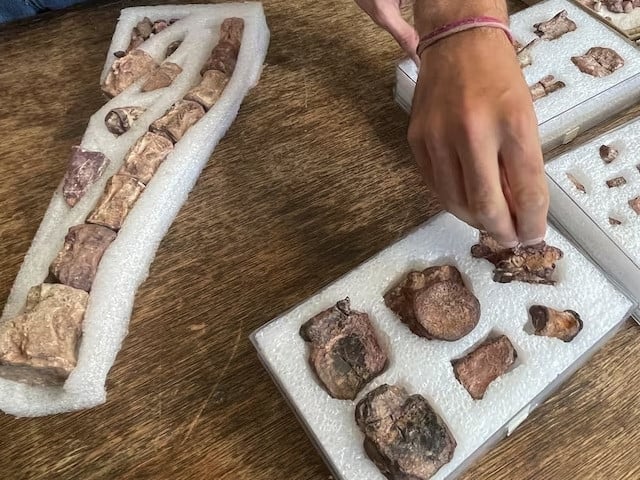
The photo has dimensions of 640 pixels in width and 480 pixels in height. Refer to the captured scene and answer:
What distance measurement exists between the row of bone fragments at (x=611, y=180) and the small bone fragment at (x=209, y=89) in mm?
505

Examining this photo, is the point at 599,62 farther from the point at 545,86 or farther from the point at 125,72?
the point at 125,72

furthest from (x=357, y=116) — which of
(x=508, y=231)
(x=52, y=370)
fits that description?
(x=52, y=370)

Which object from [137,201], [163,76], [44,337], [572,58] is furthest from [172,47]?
[572,58]

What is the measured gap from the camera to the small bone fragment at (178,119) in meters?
0.88

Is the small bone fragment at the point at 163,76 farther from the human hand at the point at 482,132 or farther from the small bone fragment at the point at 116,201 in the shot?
the human hand at the point at 482,132

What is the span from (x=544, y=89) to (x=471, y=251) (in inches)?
12.9

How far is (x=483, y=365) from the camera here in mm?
681

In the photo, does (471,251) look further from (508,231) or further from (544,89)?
(544,89)

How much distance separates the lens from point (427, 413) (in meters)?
0.64

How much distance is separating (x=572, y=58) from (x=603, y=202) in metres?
0.28

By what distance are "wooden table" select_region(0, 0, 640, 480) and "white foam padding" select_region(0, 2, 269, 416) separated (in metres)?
0.02

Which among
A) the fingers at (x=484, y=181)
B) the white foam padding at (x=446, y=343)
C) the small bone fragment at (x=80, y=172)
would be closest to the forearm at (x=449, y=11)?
the fingers at (x=484, y=181)

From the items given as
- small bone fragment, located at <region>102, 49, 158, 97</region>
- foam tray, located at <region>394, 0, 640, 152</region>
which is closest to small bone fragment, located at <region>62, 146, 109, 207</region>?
small bone fragment, located at <region>102, 49, 158, 97</region>

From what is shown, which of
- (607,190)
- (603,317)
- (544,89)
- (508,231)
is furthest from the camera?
(544,89)
